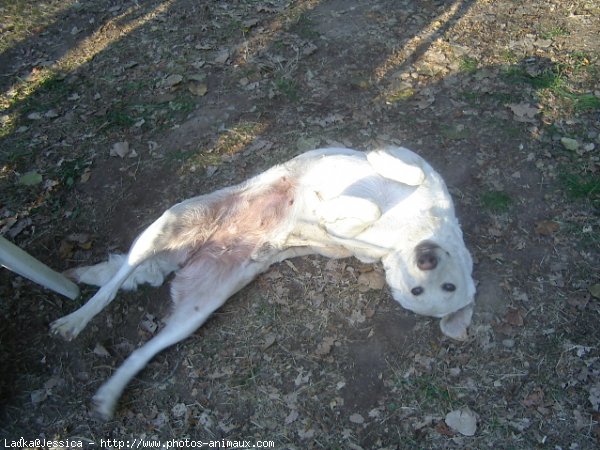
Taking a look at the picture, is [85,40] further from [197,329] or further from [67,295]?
[197,329]

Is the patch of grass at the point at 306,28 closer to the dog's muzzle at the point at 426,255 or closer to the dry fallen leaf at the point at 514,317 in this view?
the dog's muzzle at the point at 426,255

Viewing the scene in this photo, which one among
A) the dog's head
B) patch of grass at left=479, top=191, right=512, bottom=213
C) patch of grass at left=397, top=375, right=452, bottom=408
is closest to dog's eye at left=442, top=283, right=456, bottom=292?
the dog's head

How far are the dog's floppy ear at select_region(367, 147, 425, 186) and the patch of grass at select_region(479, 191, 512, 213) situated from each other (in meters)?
1.11

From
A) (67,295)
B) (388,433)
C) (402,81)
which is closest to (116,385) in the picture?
(67,295)

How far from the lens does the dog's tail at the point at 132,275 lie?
4164 mm

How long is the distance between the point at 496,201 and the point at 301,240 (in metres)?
1.96

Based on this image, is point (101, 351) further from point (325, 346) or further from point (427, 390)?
point (427, 390)

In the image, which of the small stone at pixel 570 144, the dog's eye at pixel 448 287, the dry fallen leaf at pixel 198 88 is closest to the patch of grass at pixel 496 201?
the small stone at pixel 570 144

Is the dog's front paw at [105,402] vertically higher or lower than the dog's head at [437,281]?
lower

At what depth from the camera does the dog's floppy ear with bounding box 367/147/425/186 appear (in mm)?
3711

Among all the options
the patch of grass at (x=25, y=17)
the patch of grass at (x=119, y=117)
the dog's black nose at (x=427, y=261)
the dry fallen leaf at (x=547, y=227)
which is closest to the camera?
the dog's black nose at (x=427, y=261)

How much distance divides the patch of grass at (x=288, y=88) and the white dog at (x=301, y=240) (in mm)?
1444

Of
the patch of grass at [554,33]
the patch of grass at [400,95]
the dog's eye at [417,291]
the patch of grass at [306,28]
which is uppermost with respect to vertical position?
the patch of grass at [306,28]

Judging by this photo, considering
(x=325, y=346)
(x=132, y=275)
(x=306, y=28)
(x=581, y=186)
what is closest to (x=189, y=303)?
(x=132, y=275)
